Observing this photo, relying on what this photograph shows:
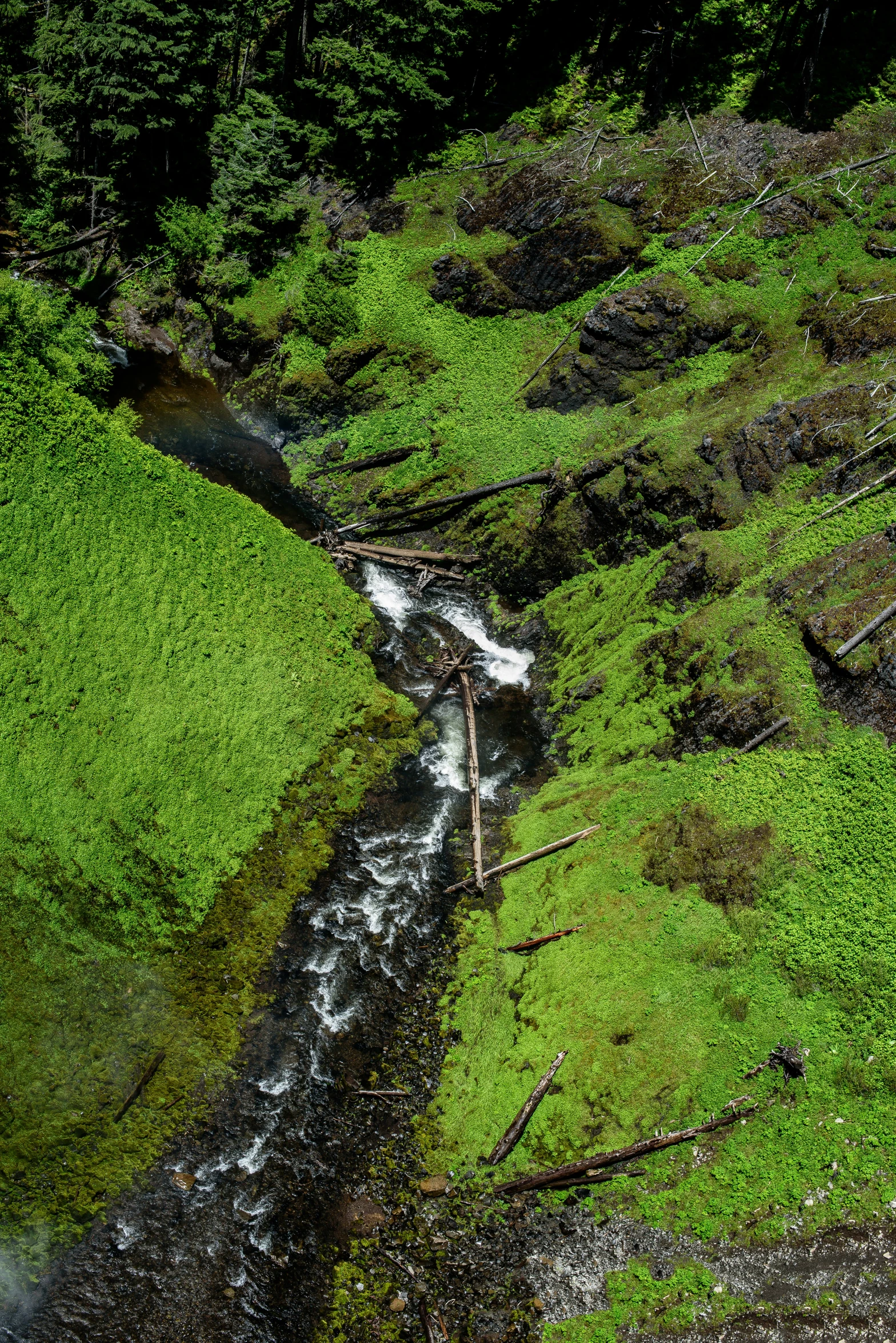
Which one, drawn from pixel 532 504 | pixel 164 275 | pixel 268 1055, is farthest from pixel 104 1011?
pixel 164 275

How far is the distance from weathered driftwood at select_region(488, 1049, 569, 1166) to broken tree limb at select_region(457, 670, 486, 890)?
391cm

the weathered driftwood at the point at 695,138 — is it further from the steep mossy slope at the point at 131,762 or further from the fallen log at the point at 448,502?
the steep mossy slope at the point at 131,762

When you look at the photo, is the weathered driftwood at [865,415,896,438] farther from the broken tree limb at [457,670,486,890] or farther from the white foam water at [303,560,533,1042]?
the broken tree limb at [457,670,486,890]

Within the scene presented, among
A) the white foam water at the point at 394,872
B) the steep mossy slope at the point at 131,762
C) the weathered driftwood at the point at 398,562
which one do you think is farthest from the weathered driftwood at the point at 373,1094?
the weathered driftwood at the point at 398,562

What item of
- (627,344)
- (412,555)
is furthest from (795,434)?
(412,555)

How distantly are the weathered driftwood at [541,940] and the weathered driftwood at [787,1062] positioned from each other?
3.53 m

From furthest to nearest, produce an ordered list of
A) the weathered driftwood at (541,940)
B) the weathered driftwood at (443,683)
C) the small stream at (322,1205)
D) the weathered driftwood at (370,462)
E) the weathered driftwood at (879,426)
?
the weathered driftwood at (370,462), the weathered driftwood at (443,683), the weathered driftwood at (879,426), the weathered driftwood at (541,940), the small stream at (322,1205)

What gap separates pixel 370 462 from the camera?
2453cm

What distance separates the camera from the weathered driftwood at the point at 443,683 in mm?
18797

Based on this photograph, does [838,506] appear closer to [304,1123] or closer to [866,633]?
[866,633]

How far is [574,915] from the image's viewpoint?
45.5 ft

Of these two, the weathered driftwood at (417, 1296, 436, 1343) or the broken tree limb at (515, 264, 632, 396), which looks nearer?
the weathered driftwood at (417, 1296, 436, 1343)

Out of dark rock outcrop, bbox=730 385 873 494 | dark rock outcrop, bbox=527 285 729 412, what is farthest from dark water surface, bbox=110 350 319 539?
dark rock outcrop, bbox=730 385 873 494

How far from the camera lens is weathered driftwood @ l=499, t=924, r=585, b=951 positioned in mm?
13664
